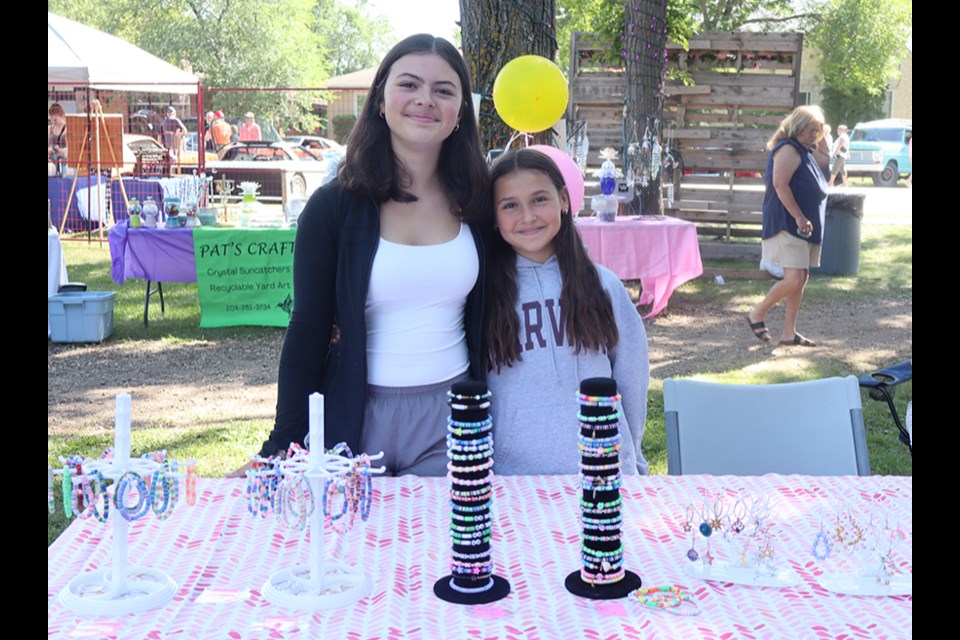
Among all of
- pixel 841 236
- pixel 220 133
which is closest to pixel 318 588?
pixel 841 236

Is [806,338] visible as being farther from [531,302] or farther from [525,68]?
[531,302]

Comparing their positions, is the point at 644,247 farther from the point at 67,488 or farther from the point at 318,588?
the point at 67,488

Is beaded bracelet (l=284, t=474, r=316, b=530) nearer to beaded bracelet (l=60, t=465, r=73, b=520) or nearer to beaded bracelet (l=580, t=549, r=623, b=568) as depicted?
beaded bracelet (l=60, t=465, r=73, b=520)

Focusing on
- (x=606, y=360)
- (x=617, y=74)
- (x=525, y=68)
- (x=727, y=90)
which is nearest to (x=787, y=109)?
(x=727, y=90)

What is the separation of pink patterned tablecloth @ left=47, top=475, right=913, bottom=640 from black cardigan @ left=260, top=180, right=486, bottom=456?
200mm

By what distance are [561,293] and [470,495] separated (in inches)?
34.4

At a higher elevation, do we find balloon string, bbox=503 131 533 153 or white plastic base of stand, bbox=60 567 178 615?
balloon string, bbox=503 131 533 153

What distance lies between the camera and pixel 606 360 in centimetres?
244

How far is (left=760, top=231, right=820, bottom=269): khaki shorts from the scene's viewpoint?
7359mm

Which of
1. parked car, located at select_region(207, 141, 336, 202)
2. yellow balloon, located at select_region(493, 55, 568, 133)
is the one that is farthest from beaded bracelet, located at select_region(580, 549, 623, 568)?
parked car, located at select_region(207, 141, 336, 202)

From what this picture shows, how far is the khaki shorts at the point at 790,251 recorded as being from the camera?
7359mm

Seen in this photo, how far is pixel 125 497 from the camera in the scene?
5.17 ft
